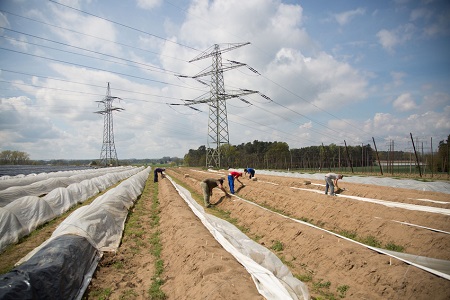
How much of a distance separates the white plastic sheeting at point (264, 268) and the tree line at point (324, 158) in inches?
973

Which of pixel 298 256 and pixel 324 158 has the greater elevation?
pixel 324 158

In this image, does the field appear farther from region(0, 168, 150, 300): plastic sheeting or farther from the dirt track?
region(0, 168, 150, 300): plastic sheeting

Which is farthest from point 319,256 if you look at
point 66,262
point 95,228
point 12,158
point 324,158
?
point 12,158

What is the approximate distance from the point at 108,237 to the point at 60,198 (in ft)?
23.6

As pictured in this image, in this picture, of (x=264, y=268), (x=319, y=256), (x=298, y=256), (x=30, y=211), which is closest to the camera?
(x=264, y=268)

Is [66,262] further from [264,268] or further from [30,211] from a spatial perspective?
[30,211]

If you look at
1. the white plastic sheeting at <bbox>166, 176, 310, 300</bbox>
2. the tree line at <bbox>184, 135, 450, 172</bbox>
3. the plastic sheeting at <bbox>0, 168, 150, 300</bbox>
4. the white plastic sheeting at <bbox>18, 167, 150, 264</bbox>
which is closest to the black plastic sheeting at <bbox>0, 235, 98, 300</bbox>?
the plastic sheeting at <bbox>0, 168, 150, 300</bbox>

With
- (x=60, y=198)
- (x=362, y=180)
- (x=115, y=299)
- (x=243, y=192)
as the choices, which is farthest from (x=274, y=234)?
(x=362, y=180)

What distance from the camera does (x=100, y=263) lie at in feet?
19.4

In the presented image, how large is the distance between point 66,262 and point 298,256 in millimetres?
5522

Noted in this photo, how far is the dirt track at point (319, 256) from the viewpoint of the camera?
4426 millimetres

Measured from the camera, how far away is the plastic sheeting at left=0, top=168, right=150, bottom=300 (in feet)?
11.1

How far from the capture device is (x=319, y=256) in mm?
6320

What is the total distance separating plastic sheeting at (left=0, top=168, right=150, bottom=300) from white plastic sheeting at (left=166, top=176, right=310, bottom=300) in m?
3.16
